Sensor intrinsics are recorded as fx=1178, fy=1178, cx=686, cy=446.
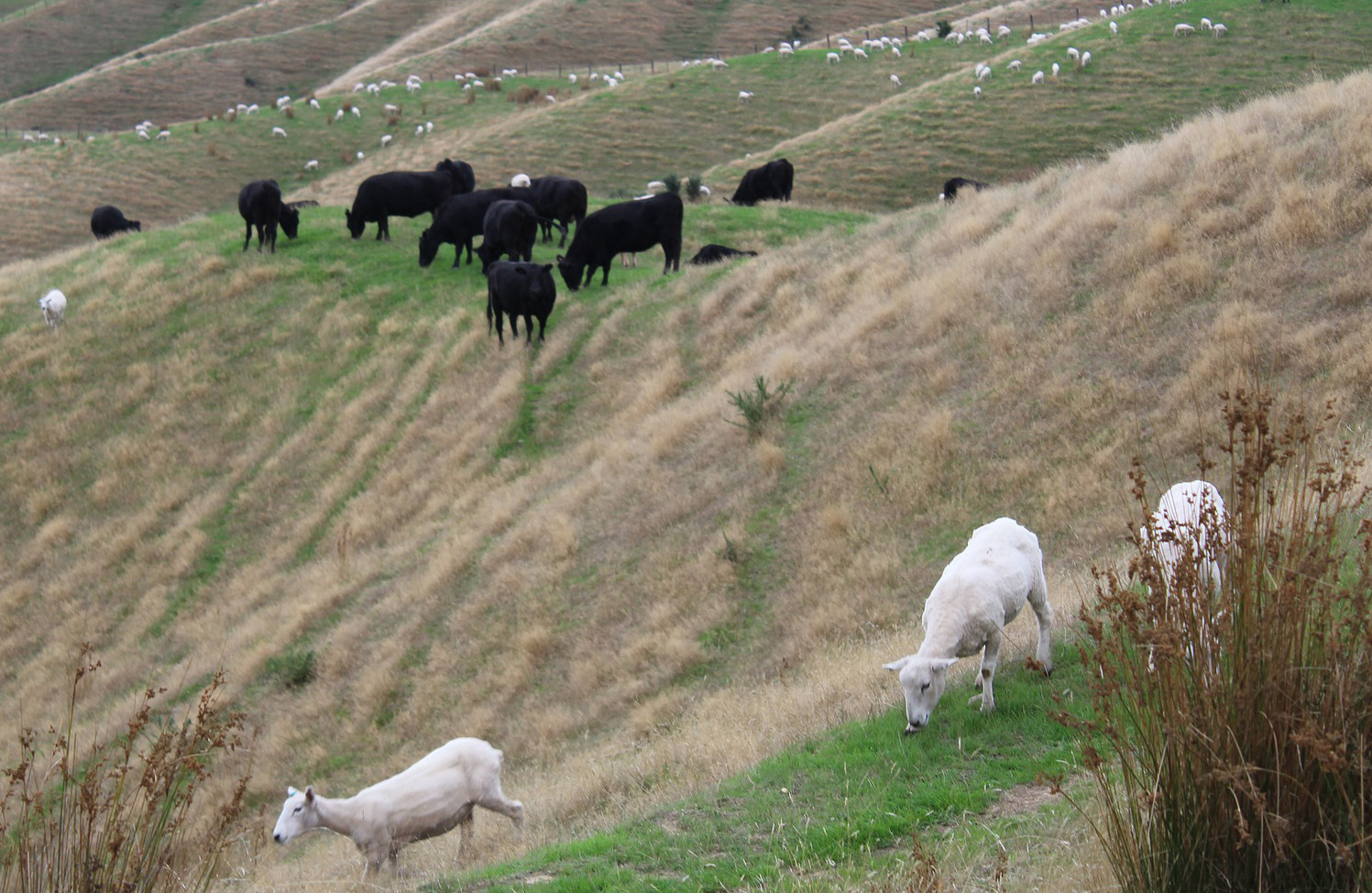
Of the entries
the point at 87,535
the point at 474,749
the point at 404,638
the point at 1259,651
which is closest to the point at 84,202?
the point at 87,535

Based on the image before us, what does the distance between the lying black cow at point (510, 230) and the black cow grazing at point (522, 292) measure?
2.50 metres

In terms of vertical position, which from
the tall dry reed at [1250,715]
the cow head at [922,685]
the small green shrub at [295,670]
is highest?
the tall dry reed at [1250,715]

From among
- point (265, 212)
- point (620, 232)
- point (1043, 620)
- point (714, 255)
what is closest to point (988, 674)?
point (1043, 620)

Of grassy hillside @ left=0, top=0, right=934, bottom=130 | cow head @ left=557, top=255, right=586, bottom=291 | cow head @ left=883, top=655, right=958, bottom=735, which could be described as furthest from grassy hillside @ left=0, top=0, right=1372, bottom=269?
cow head @ left=883, top=655, right=958, bottom=735

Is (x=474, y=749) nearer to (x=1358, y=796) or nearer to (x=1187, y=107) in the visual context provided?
(x=1358, y=796)

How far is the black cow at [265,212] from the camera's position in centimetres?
2828

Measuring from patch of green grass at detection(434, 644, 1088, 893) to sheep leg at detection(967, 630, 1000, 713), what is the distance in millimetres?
57

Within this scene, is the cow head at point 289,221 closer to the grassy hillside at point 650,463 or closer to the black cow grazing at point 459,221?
the grassy hillside at point 650,463

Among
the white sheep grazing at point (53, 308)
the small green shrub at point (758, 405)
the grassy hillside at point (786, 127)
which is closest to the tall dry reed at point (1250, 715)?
the small green shrub at point (758, 405)

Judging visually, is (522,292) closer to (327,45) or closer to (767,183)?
(767,183)

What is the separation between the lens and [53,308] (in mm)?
27672

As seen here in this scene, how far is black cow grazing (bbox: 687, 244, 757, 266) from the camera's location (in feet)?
80.3

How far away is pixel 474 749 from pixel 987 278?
421 inches

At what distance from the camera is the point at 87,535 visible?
22.2 meters
